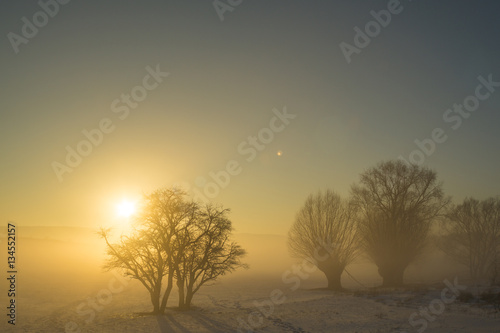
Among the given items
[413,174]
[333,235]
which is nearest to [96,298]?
[333,235]

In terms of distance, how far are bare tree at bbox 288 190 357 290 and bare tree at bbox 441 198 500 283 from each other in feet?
56.8

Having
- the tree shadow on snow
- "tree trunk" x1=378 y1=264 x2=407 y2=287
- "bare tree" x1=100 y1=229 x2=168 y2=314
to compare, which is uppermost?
"bare tree" x1=100 y1=229 x2=168 y2=314

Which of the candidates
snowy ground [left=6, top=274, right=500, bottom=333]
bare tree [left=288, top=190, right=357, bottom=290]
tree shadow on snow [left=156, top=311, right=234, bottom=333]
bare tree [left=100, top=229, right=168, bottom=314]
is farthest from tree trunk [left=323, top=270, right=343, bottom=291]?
bare tree [left=100, top=229, right=168, bottom=314]

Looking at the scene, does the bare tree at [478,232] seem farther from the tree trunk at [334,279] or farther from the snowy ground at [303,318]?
the snowy ground at [303,318]

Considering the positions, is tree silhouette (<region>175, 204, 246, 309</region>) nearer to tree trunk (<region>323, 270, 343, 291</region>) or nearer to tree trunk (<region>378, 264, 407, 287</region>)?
tree trunk (<region>323, 270, 343, 291</region>)

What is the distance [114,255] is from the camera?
84.8ft

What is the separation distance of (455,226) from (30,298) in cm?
6571

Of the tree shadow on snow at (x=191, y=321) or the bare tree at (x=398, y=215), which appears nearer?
the tree shadow on snow at (x=191, y=321)

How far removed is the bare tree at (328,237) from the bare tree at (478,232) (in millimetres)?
17328

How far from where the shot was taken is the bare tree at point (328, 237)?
137 feet

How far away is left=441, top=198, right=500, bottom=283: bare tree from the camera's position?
46156 mm

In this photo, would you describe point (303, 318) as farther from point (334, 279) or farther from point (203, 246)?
point (334, 279)

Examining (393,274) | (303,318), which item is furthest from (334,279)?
(303,318)

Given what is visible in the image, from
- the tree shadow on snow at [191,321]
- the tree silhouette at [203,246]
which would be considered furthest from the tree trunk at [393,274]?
the tree shadow on snow at [191,321]
